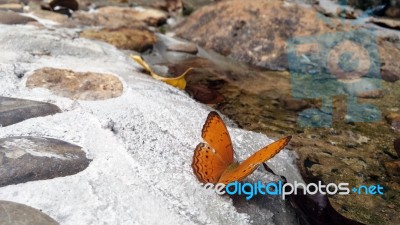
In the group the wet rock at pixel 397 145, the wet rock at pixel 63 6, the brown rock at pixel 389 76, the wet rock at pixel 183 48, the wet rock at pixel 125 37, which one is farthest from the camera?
the wet rock at pixel 63 6

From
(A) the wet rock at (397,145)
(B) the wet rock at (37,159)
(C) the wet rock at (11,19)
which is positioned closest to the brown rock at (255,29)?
(A) the wet rock at (397,145)

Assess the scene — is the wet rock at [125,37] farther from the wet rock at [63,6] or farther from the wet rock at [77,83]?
the wet rock at [77,83]

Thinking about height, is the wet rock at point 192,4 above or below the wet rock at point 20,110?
below

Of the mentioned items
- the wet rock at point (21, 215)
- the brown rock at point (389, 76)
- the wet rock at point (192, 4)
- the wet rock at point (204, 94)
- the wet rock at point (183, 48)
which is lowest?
the wet rock at point (192, 4)

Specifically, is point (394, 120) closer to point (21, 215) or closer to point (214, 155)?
point (214, 155)

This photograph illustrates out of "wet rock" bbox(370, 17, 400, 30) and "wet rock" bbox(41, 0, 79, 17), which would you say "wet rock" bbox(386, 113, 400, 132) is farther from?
"wet rock" bbox(41, 0, 79, 17)

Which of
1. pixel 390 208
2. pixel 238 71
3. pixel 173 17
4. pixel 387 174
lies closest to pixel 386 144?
pixel 387 174

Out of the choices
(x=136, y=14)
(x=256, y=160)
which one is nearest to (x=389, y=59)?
(x=136, y=14)
